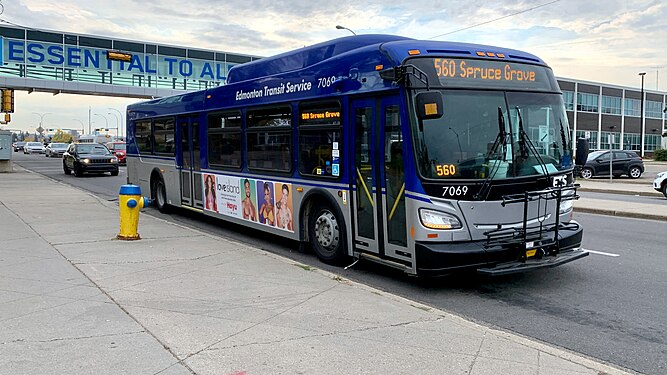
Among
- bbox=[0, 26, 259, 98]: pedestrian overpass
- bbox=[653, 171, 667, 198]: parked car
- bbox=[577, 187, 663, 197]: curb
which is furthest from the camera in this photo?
bbox=[0, 26, 259, 98]: pedestrian overpass

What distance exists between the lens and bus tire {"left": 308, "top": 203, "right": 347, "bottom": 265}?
26.7 ft

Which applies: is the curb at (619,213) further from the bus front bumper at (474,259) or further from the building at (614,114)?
the building at (614,114)

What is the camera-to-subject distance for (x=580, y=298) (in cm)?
678

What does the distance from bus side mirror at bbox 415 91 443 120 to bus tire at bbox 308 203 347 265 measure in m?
2.30

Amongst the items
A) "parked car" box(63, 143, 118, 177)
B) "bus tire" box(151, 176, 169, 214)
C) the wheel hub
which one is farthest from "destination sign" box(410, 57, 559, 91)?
"parked car" box(63, 143, 118, 177)

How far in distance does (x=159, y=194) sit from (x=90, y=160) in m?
16.4

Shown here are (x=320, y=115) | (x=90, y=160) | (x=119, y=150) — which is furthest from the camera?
(x=119, y=150)

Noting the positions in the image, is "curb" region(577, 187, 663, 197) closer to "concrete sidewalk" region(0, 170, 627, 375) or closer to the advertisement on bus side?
the advertisement on bus side

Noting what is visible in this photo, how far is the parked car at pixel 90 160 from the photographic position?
29.4 meters

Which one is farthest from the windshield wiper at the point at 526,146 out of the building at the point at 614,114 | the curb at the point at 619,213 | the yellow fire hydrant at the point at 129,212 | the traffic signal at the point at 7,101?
the building at the point at 614,114

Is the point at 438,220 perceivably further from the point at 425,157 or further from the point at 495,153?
the point at 495,153

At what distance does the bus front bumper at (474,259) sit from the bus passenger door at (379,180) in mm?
313

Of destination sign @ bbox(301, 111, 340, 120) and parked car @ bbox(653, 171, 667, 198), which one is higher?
destination sign @ bbox(301, 111, 340, 120)

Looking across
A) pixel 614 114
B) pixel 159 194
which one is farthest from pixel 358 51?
pixel 614 114
